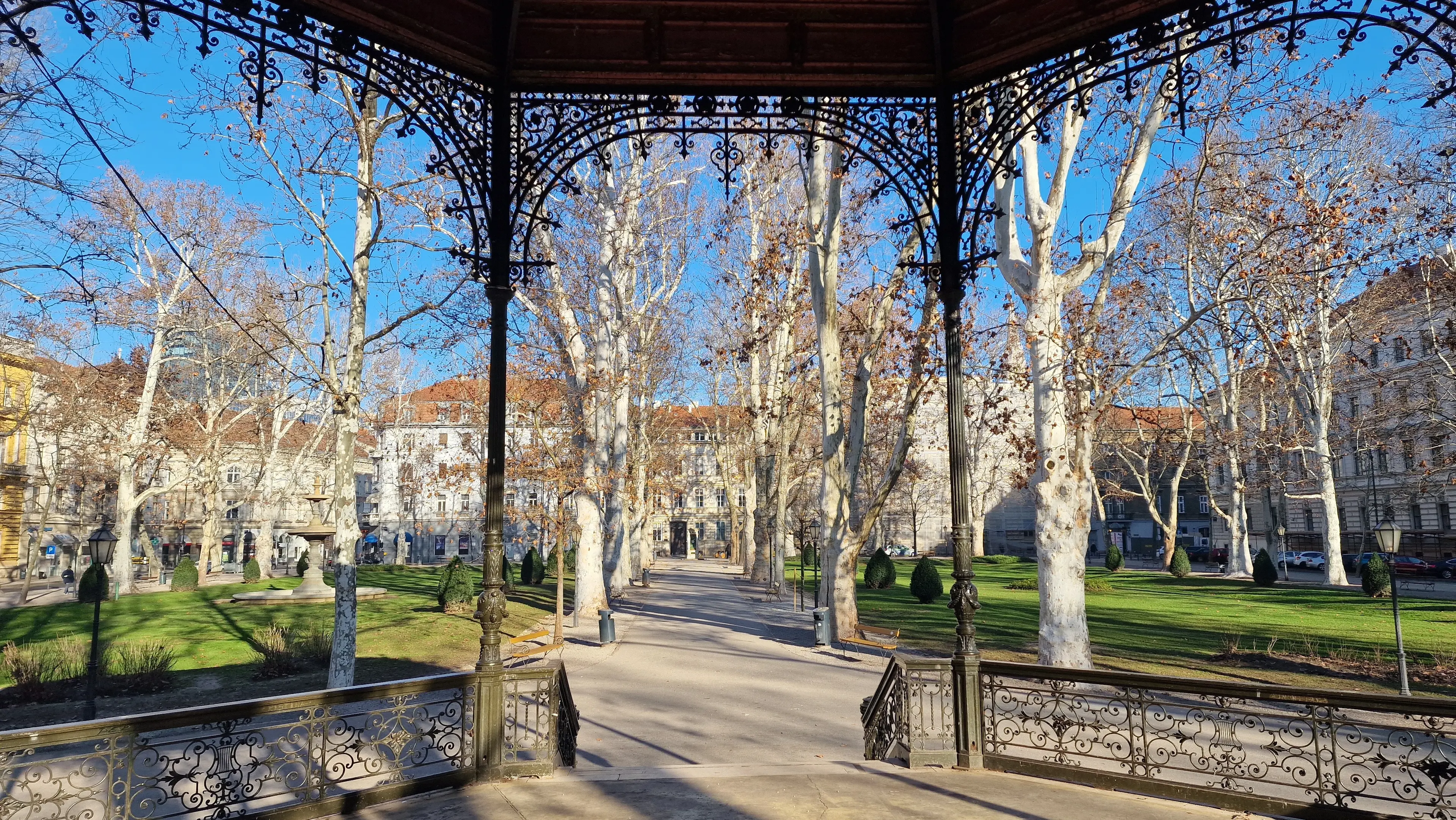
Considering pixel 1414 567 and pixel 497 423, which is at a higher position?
pixel 497 423

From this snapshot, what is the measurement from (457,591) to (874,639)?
11.5 metres

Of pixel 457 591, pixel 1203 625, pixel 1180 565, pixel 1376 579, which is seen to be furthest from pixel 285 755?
pixel 1180 565

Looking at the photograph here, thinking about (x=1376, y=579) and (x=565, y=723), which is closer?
(x=565, y=723)

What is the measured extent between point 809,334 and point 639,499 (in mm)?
9636

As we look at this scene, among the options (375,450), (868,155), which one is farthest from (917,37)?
(375,450)

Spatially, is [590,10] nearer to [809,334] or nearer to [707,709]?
[707,709]

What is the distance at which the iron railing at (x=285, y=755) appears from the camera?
17.1ft

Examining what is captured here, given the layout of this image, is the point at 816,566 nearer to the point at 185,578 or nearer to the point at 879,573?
the point at 879,573

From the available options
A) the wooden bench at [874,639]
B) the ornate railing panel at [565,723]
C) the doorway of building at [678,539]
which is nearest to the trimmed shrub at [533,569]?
the wooden bench at [874,639]

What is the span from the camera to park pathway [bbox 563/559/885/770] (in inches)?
401

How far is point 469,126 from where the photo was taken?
7.91 m

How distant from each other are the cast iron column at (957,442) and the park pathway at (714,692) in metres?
1.90

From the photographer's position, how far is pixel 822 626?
746 inches

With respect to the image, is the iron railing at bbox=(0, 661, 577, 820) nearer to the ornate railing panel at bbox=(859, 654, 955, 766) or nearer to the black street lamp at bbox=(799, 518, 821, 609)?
the ornate railing panel at bbox=(859, 654, 955, 766)
